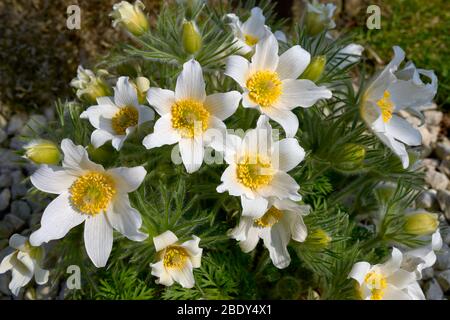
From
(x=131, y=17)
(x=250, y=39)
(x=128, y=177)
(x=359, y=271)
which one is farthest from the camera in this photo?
(x=250, y=39)

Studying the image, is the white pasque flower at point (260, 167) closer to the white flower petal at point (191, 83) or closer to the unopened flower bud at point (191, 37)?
the white flower petal at point (191, 83)

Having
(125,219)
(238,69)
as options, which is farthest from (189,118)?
(125,219)

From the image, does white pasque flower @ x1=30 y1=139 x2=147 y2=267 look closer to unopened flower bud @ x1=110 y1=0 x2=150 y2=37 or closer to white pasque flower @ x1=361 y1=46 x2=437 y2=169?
unopened flower bud @ x1=110 y1=0 x2=150 y2=37

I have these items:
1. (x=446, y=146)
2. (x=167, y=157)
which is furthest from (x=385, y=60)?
(x=167, y=157)

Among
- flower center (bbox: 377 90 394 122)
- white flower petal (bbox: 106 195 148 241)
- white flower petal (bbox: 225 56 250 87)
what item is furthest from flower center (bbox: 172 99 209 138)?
flower center (bbox: 377 90 394 122)

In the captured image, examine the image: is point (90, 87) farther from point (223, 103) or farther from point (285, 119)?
point (285, 119)

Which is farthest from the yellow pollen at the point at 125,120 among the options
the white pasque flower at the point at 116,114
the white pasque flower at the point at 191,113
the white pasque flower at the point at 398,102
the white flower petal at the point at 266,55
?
the white pasque flower at the point at 398,102

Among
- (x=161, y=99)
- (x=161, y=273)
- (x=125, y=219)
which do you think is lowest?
(x=161, y=273)

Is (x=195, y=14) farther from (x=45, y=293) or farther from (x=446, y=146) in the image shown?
(x=446, y=146)
